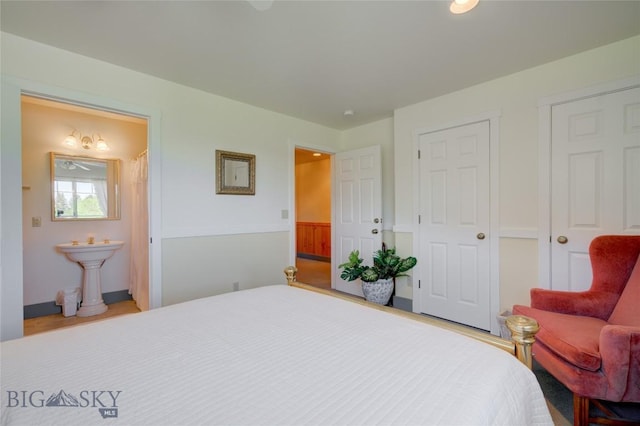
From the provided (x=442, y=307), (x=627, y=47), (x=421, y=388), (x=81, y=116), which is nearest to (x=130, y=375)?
(x=421, y=388)

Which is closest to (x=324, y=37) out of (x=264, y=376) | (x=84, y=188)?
(x=264, y=376)

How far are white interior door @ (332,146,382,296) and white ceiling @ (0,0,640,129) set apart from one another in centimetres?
118

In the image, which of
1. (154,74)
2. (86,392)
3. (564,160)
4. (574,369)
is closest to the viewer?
(86,392)

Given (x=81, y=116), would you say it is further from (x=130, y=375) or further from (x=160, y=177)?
(x=130, y=375)

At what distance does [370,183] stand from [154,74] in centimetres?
257

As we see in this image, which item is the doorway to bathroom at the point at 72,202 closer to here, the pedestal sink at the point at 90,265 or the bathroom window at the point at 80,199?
the bathroom window at the point at 80,199

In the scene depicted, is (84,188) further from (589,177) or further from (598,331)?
(589,177)

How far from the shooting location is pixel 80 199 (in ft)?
11.0

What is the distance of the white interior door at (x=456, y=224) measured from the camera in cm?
272

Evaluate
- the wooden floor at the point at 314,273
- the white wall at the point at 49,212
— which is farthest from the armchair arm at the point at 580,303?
the white wall at the point at 49,212

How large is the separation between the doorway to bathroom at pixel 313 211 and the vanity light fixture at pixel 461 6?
460 centimetres

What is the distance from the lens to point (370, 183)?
12.0ft

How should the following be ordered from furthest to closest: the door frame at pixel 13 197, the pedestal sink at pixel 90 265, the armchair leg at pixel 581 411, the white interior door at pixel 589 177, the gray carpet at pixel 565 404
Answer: the pedestal sink at pixel 90 265 → the white interior door at pixel 589 177 → the door frame at pixel 13 197 → the gray carpet at pixel 565 404 → the armchair leg at pixel 581 411

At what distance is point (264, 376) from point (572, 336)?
1.68 m
